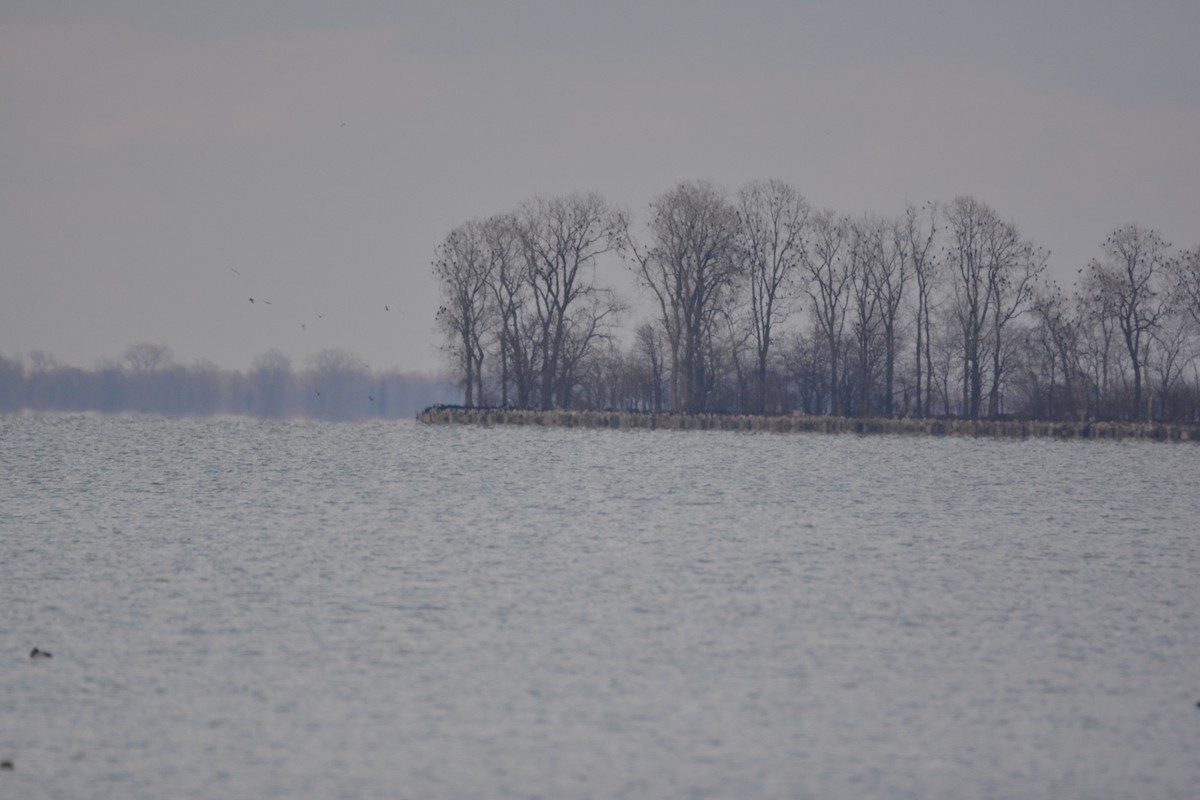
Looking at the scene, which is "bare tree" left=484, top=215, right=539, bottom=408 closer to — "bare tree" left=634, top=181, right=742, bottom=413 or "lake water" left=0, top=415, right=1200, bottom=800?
"bare tree" left=634, top=181, right=742, bottom=413

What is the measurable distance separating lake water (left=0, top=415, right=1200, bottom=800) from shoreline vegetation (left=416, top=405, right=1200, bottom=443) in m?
37.3

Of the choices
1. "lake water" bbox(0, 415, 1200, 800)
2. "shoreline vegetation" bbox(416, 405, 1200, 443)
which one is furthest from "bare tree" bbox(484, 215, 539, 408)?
"lake water" bbox(0, 415, 1200, 800)

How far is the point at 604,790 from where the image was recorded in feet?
31.9

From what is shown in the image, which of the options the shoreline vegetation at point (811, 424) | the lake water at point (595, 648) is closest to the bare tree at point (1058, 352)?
the shoreline vegetation at point (811, 424)

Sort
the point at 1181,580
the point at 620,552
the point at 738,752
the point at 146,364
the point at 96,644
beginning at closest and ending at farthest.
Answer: the point at 738,752 → the point at 96,644 → the point at 1181,580 → the point at 620,552 → the point at 146,364

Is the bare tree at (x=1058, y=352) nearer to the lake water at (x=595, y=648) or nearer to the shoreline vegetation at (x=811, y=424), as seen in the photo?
the shoreline vegetation at (x=811, y=424)

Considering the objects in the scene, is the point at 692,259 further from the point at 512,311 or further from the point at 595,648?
the point at 595,648

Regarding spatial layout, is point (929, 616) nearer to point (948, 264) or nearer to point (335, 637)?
point (335, 637)

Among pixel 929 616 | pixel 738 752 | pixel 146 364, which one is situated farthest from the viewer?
pixel 146 364

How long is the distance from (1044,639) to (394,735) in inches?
301

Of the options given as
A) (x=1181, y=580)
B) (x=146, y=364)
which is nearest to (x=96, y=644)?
(x=1181, y=580)

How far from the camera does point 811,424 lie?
75.8m

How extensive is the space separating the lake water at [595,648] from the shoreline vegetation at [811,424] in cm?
3735

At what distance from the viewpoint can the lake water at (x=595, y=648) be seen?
Result: 33.6 feet
